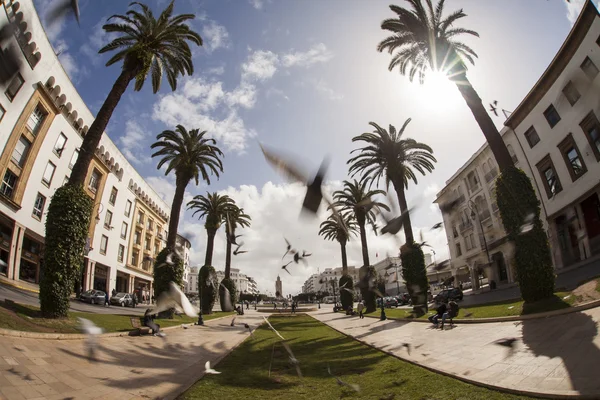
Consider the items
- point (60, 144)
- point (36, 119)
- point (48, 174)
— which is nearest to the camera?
point (36, 119)

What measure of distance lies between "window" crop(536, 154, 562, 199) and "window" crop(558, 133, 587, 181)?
1825 millimetres

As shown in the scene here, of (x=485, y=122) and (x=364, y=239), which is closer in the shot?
(x=485, y=122)

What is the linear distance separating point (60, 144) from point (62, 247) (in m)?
28.1

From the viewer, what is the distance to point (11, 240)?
85.0ft

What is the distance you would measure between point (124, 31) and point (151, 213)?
164 feet

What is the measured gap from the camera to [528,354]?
6.47 metres

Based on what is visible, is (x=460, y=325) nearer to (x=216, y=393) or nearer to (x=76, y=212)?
(x=216, y=393)

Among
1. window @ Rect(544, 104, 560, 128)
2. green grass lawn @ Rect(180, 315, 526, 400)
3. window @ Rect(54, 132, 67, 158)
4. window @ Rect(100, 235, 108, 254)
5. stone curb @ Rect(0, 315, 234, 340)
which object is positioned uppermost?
window @ Rect(54, 132, 67, 158)

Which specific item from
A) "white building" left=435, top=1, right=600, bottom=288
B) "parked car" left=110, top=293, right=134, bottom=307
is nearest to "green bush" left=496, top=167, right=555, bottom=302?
"white building" left=435, top=1, right=600, bottom=288

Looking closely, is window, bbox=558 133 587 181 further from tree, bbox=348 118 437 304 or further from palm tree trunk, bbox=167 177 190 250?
palm tree trunk, bbox=167 177 190 250

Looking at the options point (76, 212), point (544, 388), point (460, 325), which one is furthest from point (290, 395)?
point (76, 212)

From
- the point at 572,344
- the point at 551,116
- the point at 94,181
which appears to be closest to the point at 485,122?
the point at 572,344

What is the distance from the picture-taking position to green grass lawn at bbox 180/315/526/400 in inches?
208

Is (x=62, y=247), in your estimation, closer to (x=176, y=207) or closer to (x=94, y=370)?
(x=94, y=370)
